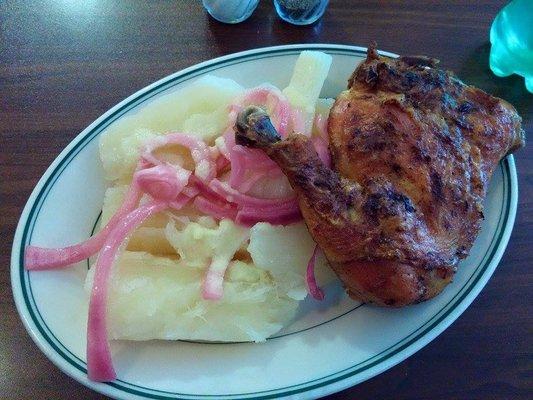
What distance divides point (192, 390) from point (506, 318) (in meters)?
0.97

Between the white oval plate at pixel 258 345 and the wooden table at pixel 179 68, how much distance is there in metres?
0.17

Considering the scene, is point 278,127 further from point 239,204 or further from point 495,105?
point 495,105

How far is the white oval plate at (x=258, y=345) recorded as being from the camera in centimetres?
130

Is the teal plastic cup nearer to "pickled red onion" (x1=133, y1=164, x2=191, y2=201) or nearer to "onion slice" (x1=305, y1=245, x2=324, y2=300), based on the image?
"onion slice" (x1=305, y1=245, x2=324, y2=300)

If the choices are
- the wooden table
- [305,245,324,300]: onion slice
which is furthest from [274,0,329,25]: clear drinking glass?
[305,245,324,300]: onion slice

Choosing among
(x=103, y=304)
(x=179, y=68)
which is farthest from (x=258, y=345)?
(x=179, y=68)

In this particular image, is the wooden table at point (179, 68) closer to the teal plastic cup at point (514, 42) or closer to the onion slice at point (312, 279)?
the teal plastic cup at point (514, 42)

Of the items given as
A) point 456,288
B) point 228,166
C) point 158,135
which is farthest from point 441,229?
point 158,135

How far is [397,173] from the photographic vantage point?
136cm

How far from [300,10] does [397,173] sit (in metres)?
1.24

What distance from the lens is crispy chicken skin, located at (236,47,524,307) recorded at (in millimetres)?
1268

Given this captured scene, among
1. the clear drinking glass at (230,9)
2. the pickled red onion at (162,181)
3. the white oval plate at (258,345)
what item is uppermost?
the clear drinking glass at (230,9)

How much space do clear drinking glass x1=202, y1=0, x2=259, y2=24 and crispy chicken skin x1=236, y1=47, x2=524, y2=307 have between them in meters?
0.94

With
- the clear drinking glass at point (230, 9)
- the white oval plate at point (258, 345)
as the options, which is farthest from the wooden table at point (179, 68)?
the white oval plate at point (258, 345)
